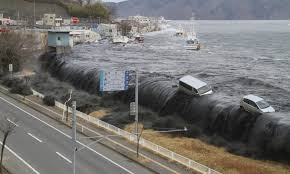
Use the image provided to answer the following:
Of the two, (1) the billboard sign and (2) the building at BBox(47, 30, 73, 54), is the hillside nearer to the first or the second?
(2) the building at BBox(47, 30, 73, 54)

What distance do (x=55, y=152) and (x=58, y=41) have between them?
219ft

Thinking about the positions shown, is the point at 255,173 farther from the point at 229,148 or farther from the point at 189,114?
the point at 189,114

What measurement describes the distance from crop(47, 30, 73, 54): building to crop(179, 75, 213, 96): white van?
1911 inches

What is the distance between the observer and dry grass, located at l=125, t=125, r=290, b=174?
119 feet

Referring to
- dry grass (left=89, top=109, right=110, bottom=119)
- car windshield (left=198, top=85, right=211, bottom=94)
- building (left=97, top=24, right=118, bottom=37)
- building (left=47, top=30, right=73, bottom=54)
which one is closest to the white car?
car windshield (left=198, top=85, right=211, bottom=94)

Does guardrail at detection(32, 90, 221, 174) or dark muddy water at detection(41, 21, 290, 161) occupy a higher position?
dark muddy water at detection(41, 21, 290, 161)

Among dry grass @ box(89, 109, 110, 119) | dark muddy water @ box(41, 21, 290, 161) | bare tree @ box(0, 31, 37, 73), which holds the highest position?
bare tree @ box(0, 31, 37, 73)

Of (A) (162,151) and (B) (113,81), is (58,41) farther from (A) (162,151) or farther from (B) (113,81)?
(A) (162,151)

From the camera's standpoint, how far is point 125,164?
3669cm

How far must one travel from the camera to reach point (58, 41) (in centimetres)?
10344

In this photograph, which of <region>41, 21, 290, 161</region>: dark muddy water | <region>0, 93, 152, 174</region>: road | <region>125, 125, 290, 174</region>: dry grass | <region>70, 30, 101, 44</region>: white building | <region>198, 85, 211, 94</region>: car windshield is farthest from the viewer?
<region>70, 30, 101, 44</region>: white building

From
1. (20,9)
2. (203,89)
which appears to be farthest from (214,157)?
(20,9)

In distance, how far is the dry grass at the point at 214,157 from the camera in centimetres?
3641

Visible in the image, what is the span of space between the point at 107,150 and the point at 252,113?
49.4 feet
